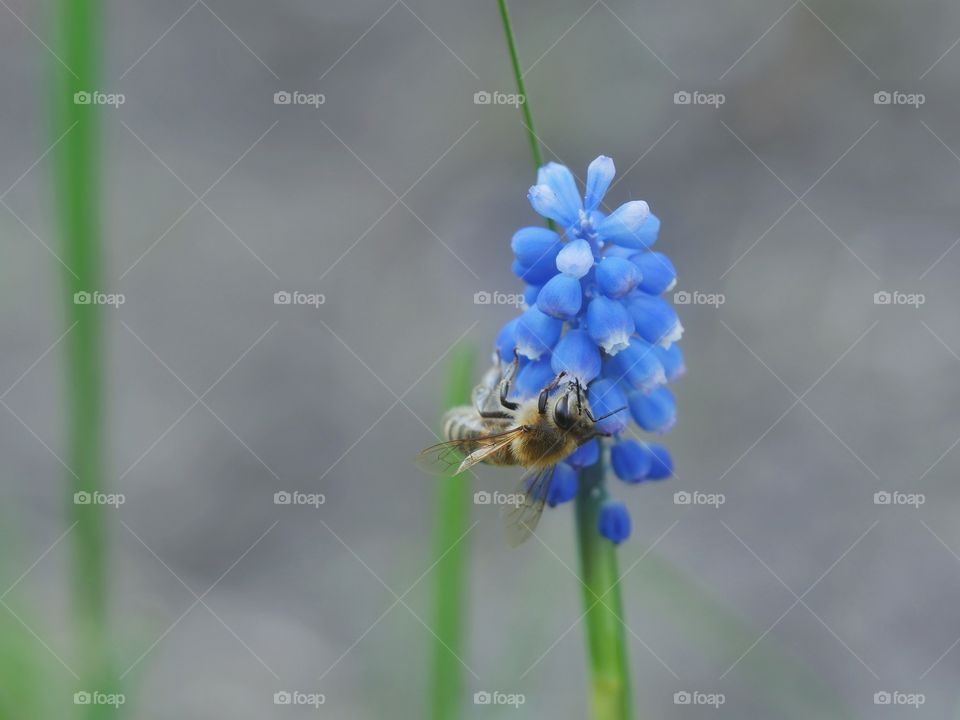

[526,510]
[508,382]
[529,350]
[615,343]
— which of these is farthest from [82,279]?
[526,510]

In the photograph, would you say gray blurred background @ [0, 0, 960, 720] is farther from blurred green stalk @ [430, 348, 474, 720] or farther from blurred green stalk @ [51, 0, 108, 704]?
blurred green stalk @ [51, 0, 108, 704]

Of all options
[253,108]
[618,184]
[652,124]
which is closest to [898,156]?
[652,124]

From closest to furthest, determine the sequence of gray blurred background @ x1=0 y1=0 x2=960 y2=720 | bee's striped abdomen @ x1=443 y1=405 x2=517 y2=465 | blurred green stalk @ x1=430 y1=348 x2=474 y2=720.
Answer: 1. blurred green stalk @ x1=430 y1=348 x2=474 y2=720
2. bee's striped abdomen @ x1=443 y1=405 x2=517 y2=465
3. gray blurred background @ x1=0 y1=0 x2=960 y2=720

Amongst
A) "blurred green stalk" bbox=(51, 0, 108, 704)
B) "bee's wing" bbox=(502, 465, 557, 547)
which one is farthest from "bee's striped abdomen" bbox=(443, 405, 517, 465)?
"blurred green stalk" bbox=(51, 0, 108, 704)

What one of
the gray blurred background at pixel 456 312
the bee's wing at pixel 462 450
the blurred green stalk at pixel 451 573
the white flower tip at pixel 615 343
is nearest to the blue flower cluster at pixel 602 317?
the white flower tip at pixel 615 343

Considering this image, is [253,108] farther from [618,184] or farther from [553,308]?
[553,308]

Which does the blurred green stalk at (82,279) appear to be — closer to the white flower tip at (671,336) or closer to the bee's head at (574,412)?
the bee's head at (574,412)

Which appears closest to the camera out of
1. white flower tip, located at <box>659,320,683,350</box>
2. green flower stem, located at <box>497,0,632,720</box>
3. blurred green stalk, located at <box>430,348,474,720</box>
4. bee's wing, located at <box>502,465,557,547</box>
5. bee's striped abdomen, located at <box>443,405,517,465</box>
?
green flower stem, located at <box>497,0,632,720</box>

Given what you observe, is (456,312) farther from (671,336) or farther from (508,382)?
(671,336)
